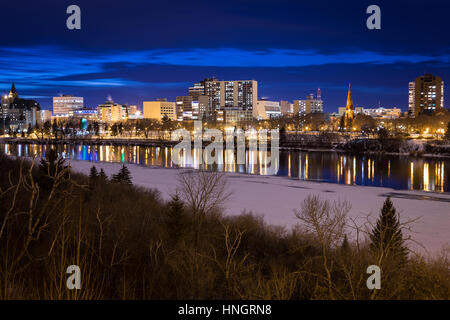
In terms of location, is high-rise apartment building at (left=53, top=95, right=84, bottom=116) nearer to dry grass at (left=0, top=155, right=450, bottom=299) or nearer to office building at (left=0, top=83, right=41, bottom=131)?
office building at (left=0, top=83, right=41, bottom=131)

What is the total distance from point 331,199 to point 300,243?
815 centimetres

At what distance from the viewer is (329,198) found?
814 inches

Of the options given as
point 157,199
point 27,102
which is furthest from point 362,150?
point 27,102

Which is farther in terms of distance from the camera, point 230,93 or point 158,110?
point 230,93

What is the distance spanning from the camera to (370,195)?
2172 centimetres

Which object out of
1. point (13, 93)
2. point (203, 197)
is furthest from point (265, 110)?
point (203, 197)

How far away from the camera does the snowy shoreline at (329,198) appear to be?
1401cm

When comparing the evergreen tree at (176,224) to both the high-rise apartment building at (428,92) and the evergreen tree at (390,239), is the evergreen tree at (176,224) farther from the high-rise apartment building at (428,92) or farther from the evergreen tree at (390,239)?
the high-rise apartment building at (428,92)

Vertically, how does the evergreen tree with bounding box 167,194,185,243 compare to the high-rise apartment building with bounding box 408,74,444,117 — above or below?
below

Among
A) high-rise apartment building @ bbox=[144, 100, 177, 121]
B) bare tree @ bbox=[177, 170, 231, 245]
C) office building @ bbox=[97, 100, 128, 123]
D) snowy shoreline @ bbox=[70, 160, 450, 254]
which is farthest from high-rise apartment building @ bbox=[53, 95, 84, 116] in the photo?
bare tree @ bbox=[177, 170, 231, 245]

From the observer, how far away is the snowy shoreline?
14009 millimetres

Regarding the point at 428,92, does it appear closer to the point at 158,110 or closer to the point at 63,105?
the point at 158,110

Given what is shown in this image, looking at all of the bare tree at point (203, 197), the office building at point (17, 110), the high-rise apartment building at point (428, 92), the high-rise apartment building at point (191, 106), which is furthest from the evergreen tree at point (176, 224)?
the high-rise apartment building at point (428, 92)
